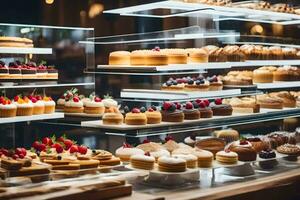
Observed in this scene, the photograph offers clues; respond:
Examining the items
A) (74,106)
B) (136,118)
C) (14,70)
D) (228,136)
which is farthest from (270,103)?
(14,70)

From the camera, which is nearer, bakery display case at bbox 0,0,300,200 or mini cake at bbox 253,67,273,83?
bakery display case at bbox 0,0,300,200

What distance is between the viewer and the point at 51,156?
13.9 feet

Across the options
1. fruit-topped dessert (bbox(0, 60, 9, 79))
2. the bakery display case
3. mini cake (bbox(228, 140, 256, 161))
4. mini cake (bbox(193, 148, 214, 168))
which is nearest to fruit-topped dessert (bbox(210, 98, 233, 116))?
the bakery display case

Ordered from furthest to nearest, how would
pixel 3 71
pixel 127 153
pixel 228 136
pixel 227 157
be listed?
1. pixel 228 136
2. pixel 3 71
3. pixel 227 157
4. pixel 127 153

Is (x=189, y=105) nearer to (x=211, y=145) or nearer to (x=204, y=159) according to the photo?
(x=211, y=145)

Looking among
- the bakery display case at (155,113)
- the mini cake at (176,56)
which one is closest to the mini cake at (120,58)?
the bakery display case at (155,113)

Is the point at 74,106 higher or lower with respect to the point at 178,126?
higher

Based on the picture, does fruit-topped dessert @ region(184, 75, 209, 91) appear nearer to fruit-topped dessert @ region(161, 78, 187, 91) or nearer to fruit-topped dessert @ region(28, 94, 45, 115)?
fruit-topped dessert @ region(161, 78, 187, 91)

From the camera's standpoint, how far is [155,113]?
16.5ft

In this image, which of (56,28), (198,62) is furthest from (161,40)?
(56,28)

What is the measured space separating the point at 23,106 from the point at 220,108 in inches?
85.0

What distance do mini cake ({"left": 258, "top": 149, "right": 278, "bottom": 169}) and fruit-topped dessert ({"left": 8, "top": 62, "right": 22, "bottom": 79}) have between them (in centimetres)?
276

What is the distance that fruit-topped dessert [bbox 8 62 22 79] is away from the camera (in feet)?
18.6

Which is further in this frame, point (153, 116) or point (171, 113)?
point (171, 113)
